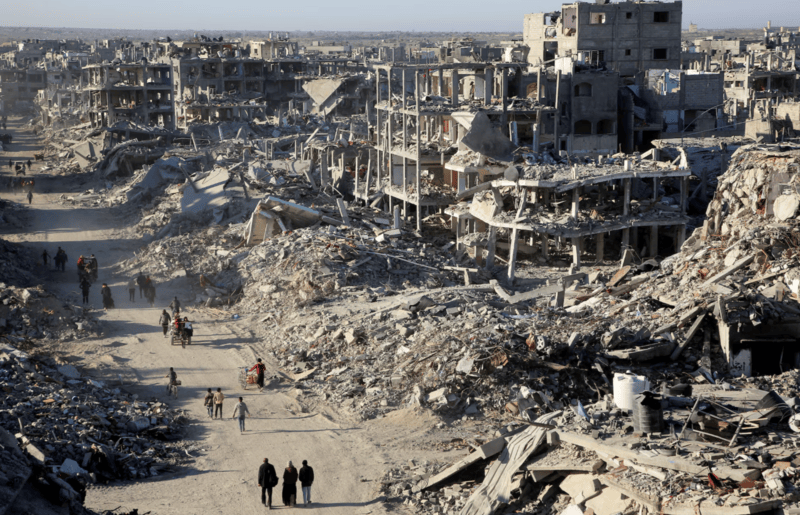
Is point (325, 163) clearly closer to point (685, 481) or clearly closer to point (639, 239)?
point (639, 239)

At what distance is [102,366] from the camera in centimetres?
2058

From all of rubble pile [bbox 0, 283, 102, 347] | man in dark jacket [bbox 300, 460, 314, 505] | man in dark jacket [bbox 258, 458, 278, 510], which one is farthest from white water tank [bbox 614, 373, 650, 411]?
rubble pile [bbox 0, 283, 102, 347]

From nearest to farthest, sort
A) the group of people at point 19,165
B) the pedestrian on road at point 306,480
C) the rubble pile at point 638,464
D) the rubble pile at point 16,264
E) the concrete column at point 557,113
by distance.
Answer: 1. the rubble pile at point 638,464
2. the pedestrian on road at point 306,480
3. the rubble pile at point 16,264
4. the concrete column at point 557,113
5. the group of people at point 19,165

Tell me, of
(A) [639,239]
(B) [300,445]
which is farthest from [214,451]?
(A) [639,239]

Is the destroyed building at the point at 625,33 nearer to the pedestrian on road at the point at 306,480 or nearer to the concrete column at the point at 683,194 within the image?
the concrete column at the point at 683,194

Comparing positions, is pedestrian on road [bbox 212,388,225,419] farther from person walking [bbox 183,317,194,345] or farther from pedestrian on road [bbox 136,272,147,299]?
pedestrian on road [bbox 136,272,147,299]

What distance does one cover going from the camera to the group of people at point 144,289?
84.6ft

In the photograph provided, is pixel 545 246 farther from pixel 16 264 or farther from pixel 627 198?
pixel 16 264

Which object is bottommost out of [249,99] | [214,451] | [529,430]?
[214,451]

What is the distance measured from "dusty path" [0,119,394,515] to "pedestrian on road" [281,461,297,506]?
208mm

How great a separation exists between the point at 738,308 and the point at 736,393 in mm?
3777

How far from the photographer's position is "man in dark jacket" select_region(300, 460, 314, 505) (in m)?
13.9

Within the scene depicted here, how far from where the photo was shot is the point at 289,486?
13805 millimetres

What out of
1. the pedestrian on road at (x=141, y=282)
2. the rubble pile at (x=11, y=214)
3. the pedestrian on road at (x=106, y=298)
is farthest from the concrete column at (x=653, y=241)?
the rubble pile at (x=11, y=214)
